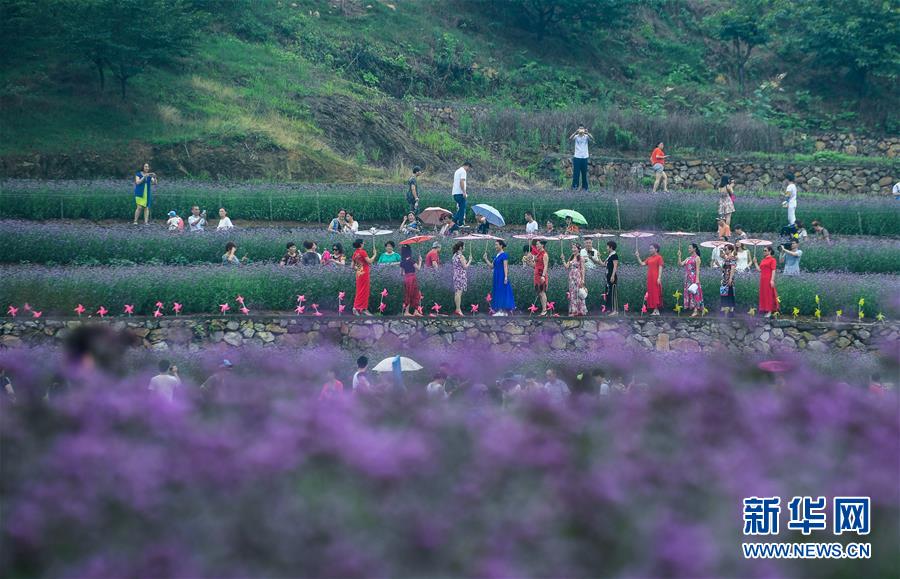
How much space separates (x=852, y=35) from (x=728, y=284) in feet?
78.2

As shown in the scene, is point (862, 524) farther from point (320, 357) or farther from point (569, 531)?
point (320, 357)

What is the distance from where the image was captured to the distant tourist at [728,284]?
22.9m

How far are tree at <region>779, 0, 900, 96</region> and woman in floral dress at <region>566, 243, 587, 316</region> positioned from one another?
24.5 metres

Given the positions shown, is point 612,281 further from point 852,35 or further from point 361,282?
point 852,35

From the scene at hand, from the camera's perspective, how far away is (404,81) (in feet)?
140

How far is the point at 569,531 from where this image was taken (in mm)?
9070

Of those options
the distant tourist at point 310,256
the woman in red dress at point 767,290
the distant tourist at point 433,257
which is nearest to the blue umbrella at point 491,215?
the distant tourist at point 433,257

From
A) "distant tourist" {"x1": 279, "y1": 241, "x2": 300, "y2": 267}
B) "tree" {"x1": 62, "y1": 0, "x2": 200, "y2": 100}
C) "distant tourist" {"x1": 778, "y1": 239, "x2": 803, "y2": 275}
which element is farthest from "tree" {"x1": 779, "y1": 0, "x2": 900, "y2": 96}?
"distant tourist" {"x1": 279, "y1": 241, "x2": 300, "y2": 267}

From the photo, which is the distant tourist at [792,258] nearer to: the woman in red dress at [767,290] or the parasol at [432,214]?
the woman in red dress at [767,290]

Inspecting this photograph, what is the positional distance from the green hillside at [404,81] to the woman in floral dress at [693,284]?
1318 centimetres

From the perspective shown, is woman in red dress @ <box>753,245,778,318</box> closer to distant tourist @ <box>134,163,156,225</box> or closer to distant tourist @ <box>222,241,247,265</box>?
distant tourist @ <box>222,241,247,265</box>

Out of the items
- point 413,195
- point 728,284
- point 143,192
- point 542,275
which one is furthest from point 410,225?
point 728,284

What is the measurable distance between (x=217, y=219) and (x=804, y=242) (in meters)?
13.1

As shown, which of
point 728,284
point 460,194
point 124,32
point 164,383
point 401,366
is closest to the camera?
point 164,383
